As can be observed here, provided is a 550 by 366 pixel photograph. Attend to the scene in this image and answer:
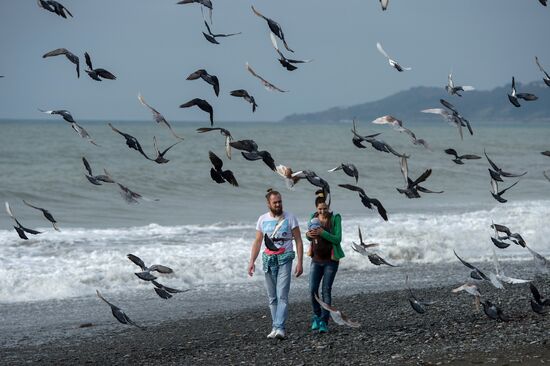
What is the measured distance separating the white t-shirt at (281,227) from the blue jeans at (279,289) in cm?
22

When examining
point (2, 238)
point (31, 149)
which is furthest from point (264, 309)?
point (31, 149)

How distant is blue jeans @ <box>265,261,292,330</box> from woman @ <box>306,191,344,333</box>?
0.37 metres

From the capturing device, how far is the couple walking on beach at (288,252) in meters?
10.1

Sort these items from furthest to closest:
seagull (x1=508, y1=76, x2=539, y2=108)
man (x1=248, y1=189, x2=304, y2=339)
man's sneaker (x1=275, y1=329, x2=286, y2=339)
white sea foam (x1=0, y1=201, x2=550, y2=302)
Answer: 1. white sea foam (x1=0, y1=201, x2=550, y2=302)
2. man's sneaker (x1=275, y1=329, x2=286, y2=339)
3. man (x1=248, y1=189, x2=304, y2=339)
4. seagull (x1=508, y1=76, x2=539, y2=108)

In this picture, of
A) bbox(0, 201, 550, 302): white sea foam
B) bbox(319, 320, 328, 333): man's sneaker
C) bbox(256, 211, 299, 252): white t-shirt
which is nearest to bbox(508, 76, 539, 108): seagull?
bbox(256, 211, 299, 252): white t-shirt

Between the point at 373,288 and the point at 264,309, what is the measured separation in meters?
2.54

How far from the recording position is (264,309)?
13148 millimetres

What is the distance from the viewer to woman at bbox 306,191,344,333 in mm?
10289

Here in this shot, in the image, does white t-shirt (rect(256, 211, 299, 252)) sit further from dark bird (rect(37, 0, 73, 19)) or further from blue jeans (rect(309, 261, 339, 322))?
dark bird (rect(37, 0, 73, 19))

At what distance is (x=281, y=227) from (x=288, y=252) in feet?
0.93

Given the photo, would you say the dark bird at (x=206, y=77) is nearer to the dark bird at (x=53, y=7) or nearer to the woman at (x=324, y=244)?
the dark bird at (x=53, y=7)

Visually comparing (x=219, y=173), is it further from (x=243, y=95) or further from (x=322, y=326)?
(x=322, y=326)

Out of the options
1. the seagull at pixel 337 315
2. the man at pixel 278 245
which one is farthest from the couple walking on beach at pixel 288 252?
A: the seagull at pixel 337 315

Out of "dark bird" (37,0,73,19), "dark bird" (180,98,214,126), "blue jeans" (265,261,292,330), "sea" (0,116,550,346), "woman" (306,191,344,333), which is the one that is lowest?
"sea" (0,116,550,346)
